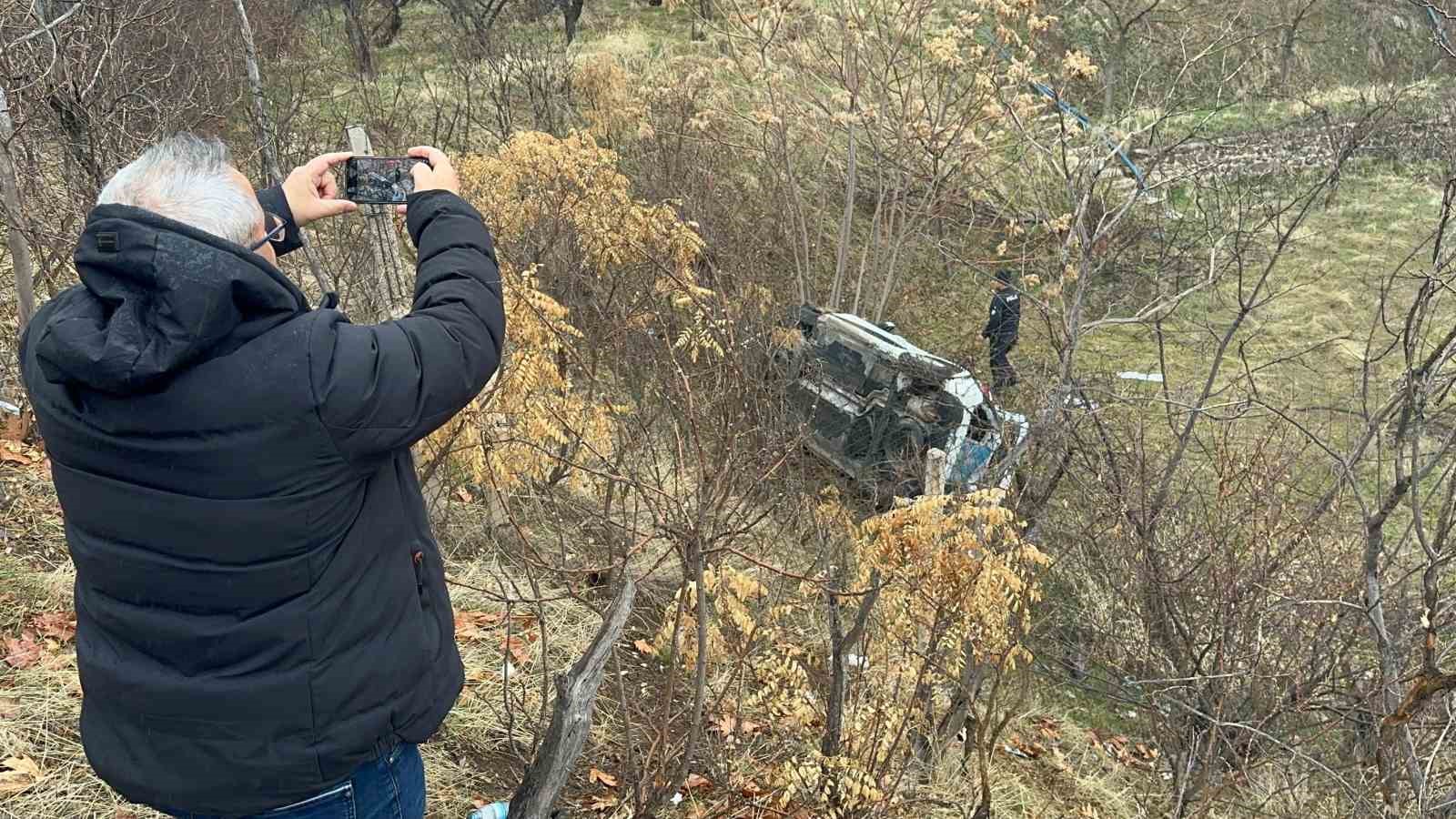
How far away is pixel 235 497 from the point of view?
5.09 feet

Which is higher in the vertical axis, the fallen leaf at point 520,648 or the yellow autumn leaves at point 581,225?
the yellow autumn leaves at point 581,225

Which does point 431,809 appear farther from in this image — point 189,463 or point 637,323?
point 637,323

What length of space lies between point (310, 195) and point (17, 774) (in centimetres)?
215

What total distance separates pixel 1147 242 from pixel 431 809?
1561 cm

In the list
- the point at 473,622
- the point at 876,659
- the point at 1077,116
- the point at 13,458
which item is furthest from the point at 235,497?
the point at 1077,116

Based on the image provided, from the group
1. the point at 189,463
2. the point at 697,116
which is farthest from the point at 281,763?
the point at 697,116

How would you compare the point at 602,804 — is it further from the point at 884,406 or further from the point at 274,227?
the point at 884,406

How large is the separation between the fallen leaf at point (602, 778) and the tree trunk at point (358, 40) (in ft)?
50.5

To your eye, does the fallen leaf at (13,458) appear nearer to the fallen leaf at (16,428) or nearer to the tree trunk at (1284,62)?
the fallen leaf at (16,428)

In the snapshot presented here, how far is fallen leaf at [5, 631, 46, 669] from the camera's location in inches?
145

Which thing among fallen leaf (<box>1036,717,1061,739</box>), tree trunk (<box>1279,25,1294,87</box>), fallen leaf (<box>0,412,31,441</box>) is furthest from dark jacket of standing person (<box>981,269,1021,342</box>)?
tree trunk (<box>1279,25,1294,87</box>)

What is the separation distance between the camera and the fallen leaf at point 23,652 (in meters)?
3.69

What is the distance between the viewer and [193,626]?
1599 mm

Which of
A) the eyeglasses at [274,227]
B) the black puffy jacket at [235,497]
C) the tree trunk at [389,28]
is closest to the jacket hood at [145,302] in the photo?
the black puffy jacket at [235,497]
